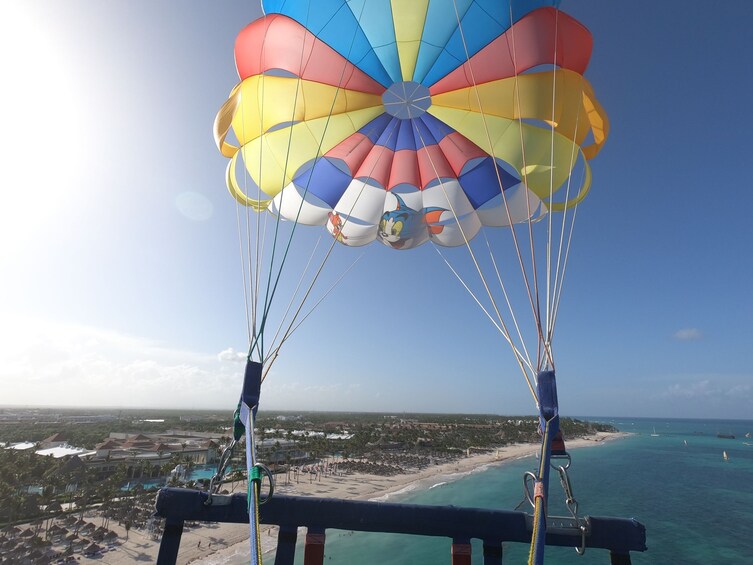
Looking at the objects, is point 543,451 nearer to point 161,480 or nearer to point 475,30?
point 475,30

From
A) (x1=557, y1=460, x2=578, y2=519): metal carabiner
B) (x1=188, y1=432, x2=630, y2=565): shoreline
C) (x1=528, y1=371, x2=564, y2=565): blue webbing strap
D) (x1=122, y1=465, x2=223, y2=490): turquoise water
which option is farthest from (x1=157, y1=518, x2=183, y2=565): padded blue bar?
(x1=122, y1=465, x2=223, y2=490): turquoise water

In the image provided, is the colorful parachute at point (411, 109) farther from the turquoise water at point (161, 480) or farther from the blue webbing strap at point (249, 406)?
the turquoise water at point (161, 480)

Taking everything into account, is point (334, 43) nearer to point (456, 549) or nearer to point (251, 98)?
point (251, 98)

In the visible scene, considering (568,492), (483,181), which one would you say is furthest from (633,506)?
(568,492)

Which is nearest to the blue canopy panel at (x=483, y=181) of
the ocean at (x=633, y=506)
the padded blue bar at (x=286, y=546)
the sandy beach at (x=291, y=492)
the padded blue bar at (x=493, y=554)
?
the padded blue bar at (x=493, y=554)

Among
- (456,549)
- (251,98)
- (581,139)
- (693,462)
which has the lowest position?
(693,462)

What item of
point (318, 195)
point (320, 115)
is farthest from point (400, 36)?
point (318, 195)
